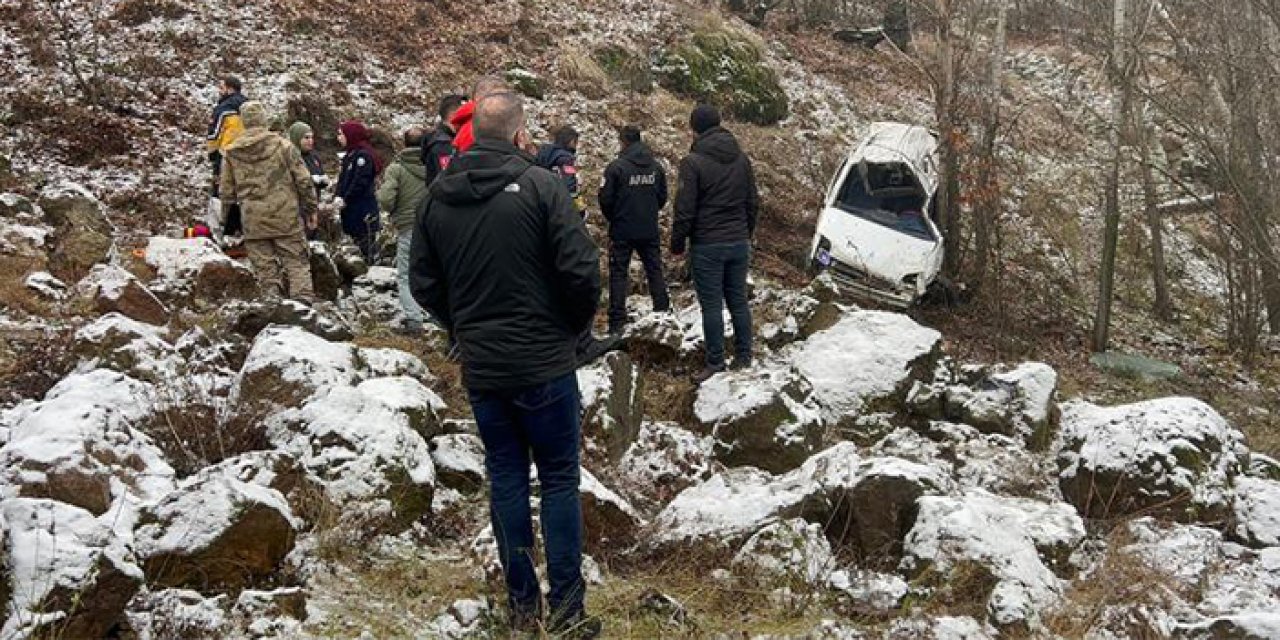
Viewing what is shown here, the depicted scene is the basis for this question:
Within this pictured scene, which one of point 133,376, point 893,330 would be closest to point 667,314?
point 893,330

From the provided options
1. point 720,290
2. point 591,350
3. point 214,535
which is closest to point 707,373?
point 720,290

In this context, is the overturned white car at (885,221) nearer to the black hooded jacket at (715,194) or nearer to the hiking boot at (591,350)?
the black hooded jacket at (715,194)

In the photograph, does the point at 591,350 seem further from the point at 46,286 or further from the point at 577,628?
the point at 46,286

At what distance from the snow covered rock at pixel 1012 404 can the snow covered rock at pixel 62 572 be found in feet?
19.7

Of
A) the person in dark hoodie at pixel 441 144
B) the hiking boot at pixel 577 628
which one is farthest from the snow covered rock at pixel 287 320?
the hiking boot at pixel 577 628

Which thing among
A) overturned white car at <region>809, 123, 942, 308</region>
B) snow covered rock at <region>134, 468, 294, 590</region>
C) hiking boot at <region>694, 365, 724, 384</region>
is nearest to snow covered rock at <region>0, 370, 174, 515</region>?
snow covered rock at <region>134, 468, 294, 590</region>

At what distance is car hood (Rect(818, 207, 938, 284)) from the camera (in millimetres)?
12859

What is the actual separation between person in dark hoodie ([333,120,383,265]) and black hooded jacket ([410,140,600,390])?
6.19 metres

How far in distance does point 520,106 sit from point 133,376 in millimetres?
3433

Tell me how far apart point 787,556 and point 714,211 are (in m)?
3.16

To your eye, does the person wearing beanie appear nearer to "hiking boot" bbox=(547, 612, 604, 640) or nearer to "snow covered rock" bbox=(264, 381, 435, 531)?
"snow covered rock" bbox=(264, 381, 435, 531)

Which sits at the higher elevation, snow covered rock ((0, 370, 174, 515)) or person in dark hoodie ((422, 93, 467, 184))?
person in dark hoodie ((422, 93, 467, 184))

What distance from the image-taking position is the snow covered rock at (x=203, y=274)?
831 centimetres

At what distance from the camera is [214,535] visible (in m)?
4.10
